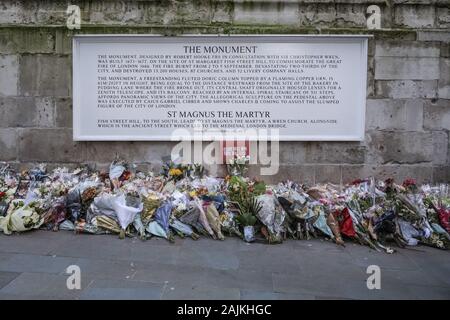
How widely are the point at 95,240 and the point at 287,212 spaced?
7.66 ft

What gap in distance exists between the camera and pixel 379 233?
557cm

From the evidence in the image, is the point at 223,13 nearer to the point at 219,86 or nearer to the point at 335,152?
the point at 219,86

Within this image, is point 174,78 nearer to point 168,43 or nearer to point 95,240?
point 168,43

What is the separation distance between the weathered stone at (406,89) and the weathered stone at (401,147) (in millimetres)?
554

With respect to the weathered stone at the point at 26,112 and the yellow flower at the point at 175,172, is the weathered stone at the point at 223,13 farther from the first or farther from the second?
the weathered stone at the point at 26,112

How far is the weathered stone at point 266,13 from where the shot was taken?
677cm

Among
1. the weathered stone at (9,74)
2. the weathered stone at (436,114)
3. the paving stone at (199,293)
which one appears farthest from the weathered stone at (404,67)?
the weathered stone at (9,74)

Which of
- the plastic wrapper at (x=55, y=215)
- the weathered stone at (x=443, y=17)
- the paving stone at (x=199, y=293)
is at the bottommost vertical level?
the paving stone at (x=199, y=293)

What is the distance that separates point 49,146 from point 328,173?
14.0ft

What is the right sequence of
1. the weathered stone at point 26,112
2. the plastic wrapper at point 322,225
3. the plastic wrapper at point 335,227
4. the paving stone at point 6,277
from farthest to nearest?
1. the weathered stone at point 26,112
2. the plastic wrapper at point 322,225
3. the plastic wrapper at point 335,227
4. the paving stone at point 6,277

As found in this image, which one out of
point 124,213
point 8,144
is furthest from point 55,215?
point 8,144

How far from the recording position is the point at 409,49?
22.0 feet

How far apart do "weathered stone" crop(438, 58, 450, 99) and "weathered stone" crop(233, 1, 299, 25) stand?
2.28m

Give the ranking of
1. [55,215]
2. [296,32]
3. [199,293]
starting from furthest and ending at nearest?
[296,32]
[55,215]
[199,293]
